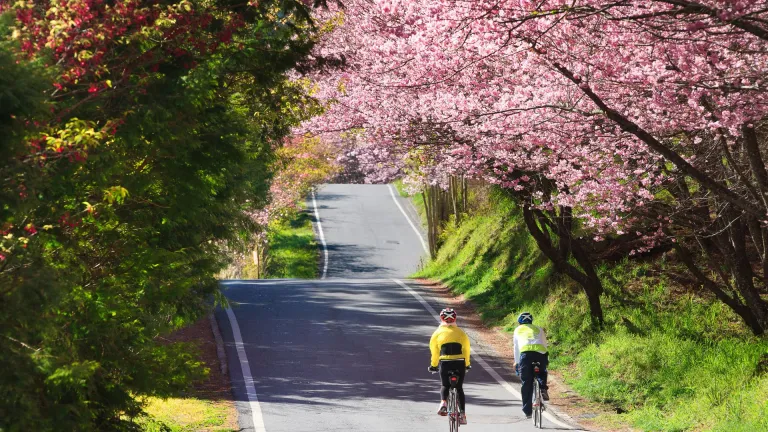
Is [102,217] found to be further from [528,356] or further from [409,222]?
[409,222]

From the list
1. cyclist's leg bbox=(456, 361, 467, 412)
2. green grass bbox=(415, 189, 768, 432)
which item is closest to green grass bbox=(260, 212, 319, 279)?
green grass bbox=(415, 189, 768, 432)

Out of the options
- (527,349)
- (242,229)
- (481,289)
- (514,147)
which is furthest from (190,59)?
(481,289)

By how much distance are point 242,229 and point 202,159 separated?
948cm

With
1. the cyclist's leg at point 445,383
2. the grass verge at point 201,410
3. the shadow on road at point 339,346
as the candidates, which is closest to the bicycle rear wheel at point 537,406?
the cyclist's leg at point 445,383

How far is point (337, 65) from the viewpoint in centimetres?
1368

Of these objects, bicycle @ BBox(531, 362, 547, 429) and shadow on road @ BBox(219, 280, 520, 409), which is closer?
bicycle @ BBox(531, 362, 547, 429)

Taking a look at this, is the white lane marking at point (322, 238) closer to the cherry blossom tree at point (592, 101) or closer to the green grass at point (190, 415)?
Result: the cherry blossom tree at point (592, 101)

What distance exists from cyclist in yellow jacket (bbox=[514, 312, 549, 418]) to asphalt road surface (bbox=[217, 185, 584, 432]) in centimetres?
46

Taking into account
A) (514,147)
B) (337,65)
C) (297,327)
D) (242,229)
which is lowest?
(297,327)

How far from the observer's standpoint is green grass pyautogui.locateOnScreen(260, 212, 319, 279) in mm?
45069

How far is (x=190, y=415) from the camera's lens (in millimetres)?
14555

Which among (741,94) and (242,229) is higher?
(741,94)

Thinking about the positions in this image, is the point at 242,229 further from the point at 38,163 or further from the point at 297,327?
the point at 38,163

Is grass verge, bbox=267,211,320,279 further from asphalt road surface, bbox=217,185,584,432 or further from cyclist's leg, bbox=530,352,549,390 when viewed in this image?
cyclist's leg, bbox=530,352,549,390
